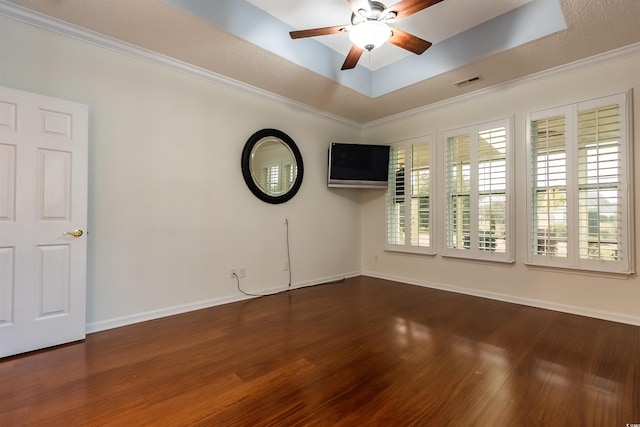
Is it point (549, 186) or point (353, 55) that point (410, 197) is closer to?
point (549, 186)

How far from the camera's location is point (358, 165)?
186 inches

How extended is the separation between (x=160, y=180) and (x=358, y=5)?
8.10ft

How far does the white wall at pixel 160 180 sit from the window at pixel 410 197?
161cm

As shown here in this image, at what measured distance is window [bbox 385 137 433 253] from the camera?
4.46m

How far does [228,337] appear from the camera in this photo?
2590mm

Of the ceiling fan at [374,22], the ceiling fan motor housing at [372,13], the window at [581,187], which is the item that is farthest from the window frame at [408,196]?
the ceiling fan motor housing at [372,13]

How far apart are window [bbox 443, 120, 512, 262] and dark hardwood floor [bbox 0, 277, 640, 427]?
998 mm

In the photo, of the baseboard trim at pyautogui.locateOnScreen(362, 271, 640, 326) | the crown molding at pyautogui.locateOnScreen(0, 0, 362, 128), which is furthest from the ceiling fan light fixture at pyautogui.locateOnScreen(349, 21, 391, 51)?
the baseboard trim at pyautogui.locateOnScreen(362, 271, 640, 326)

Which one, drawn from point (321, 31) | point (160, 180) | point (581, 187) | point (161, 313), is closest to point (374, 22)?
point (321, 31)

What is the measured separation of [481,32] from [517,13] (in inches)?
12.6

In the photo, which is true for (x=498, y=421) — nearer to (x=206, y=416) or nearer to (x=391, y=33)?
(x=206, y=416)

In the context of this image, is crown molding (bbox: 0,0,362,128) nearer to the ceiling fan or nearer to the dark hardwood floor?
the ceiling fan

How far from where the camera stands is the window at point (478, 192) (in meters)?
3.69

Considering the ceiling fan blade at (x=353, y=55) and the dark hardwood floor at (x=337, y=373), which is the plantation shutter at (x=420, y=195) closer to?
the dark hardwood floor at (x=337, y=373)
